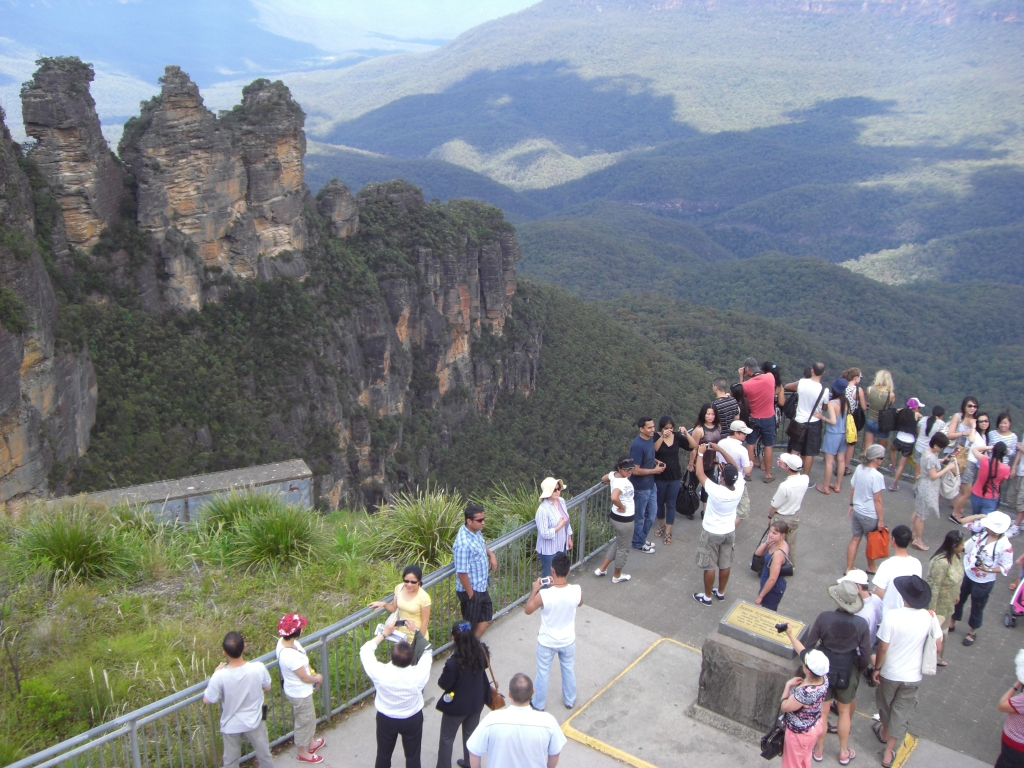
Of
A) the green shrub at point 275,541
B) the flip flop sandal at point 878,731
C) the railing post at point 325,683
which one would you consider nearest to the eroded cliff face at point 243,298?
the green shrub at point 275,541

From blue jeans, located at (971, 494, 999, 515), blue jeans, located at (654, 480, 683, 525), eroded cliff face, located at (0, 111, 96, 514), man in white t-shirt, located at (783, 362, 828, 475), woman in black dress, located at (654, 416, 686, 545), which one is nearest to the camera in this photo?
woman in black dress, located at (654, 416, 686, 545)

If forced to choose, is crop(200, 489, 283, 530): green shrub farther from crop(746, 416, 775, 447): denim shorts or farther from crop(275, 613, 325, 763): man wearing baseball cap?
A: crop(746, 416, 775, 447): denim shorts

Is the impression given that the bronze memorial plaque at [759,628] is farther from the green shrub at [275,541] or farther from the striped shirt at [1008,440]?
the striped shirt at [1008,440]

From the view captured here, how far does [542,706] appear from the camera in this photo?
8438mm

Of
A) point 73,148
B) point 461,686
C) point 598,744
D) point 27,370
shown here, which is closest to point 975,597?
point 598,744

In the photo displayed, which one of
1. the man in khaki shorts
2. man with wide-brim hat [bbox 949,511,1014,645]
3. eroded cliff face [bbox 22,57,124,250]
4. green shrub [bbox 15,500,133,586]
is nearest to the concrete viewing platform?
man with wide-brim hat [bbox 949,511,1014,645]

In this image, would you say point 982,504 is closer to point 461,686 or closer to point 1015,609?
point 1015,609

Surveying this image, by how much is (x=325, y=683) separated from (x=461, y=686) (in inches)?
65.7

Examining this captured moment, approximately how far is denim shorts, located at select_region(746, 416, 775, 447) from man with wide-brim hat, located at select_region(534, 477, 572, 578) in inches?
204

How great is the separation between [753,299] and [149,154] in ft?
329

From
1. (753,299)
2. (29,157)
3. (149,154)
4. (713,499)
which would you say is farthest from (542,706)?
(753,299)

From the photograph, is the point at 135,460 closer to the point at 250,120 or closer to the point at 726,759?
the point at 250,120

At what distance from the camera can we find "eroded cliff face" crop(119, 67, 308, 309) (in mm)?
36469

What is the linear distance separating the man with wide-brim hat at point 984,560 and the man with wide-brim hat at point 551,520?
4.75 meters
